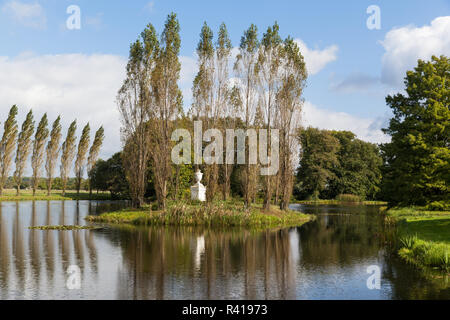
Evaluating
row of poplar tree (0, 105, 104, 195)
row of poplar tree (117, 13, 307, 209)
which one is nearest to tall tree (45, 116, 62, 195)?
row of poplar tree (0, 105, 104, 195)

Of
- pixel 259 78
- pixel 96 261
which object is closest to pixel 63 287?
pixel 96 261

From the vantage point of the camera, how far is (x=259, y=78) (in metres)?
32.3

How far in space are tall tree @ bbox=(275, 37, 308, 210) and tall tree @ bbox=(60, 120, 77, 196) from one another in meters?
43.5

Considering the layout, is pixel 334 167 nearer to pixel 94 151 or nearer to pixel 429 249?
pixel 94 151

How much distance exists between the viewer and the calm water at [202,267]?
9523 mm

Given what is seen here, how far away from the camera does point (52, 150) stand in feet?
212

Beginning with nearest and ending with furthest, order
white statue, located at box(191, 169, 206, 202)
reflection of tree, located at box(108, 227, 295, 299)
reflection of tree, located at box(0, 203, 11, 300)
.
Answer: reflection of tree, located at box(108, 227, 295, 299) < reflection of tree, located at box(0, 203, 11, 300) < white statue, located at box(191, 169, 206, 202)

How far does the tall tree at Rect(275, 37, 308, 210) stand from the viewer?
1286 inches

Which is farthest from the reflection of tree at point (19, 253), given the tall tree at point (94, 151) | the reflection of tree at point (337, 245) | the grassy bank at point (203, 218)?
the tall tree at point (94, 151)

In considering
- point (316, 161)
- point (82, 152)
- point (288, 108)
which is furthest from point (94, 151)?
point (288, 108)

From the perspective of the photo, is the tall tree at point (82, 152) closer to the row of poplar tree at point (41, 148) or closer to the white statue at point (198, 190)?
the row of poplar tree at point (41, 148)

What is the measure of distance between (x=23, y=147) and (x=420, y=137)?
52.8 metres

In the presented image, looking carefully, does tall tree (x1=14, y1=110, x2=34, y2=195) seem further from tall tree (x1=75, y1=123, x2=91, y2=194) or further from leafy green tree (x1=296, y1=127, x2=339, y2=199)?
leafy green tree (x1=296, y1=127, x2=339, y2=199)

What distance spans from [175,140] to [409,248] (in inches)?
794
